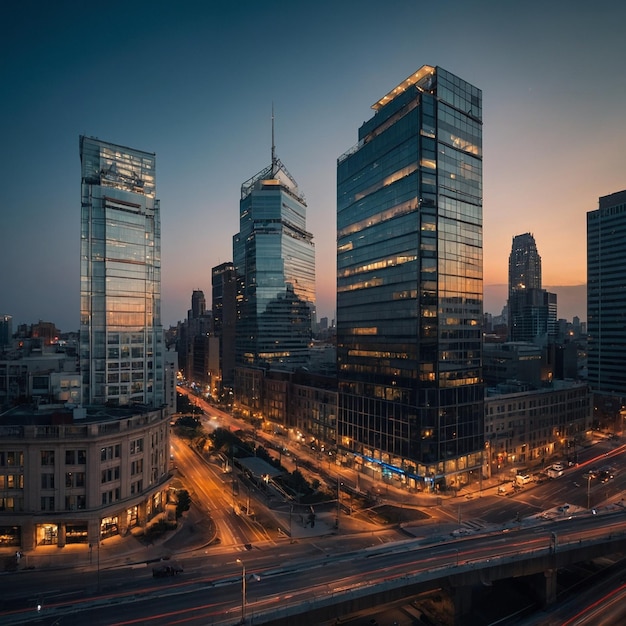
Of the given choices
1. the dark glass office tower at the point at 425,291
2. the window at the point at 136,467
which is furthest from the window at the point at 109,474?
the dark glass office tower at the point at 425,291

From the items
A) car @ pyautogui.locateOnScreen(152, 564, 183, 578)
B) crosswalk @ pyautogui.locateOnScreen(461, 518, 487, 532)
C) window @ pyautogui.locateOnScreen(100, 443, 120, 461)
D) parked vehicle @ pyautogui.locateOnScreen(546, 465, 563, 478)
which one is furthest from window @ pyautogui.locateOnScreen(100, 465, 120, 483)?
parked vehicle @ pyautogui.locateOnScreen(546, 465, 563, 478)

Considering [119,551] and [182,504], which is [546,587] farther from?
[119,551]

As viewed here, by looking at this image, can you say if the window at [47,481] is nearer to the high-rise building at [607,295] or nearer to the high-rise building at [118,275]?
the high-rise building at [118,275]

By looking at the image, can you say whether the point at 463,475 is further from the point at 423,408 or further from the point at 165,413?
the point at 165,413

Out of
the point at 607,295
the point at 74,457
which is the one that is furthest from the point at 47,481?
the point at 607,295

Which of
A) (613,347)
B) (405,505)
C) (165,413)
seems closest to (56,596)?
(165,413)

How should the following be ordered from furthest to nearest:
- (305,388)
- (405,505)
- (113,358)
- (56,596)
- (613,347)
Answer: (613,347) < (305,388) < (113,358) < (405,505) < (56,596)
